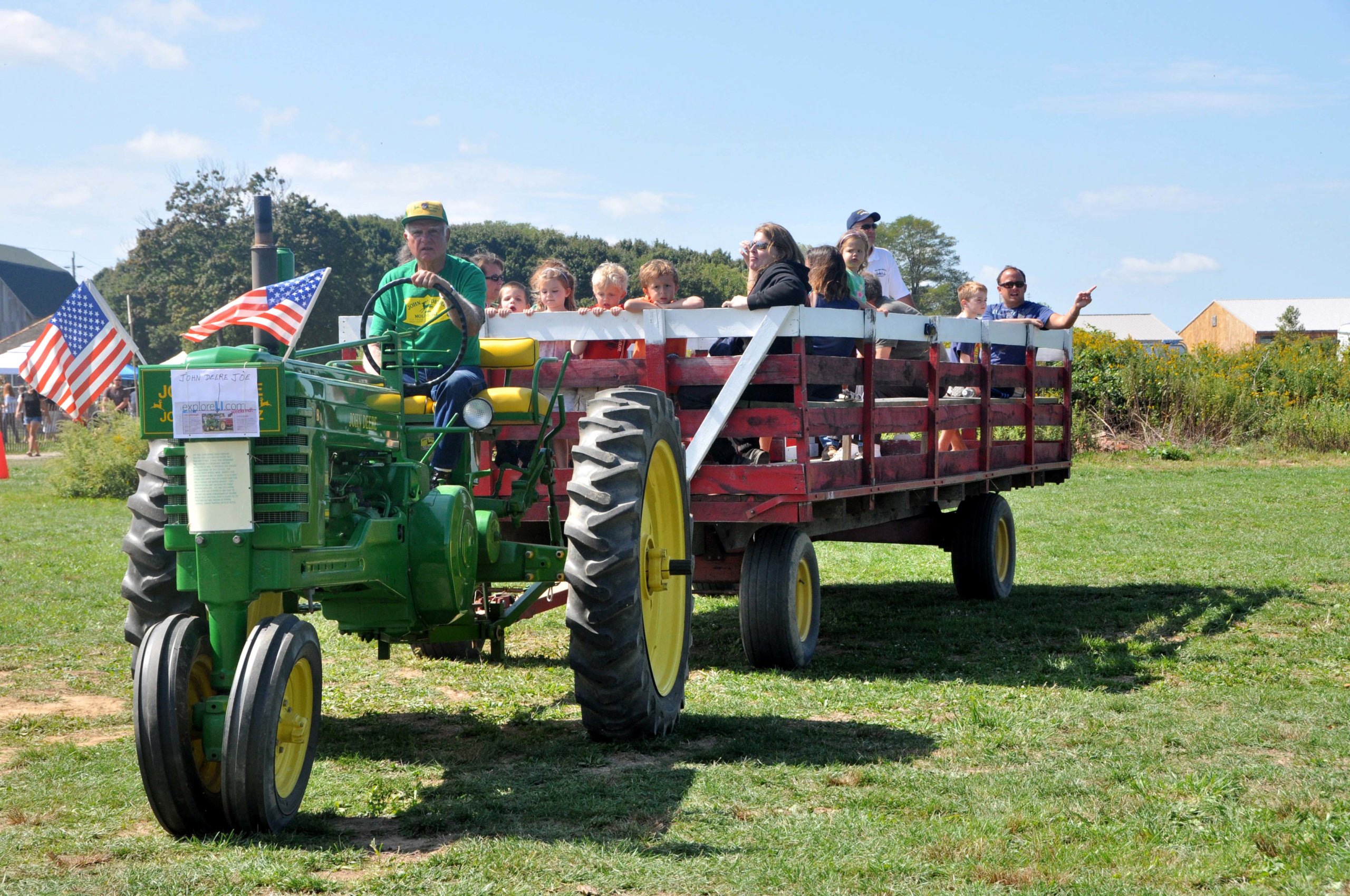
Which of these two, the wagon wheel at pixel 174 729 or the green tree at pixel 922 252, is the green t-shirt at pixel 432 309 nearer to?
the wagon wheel at pixel 174 729

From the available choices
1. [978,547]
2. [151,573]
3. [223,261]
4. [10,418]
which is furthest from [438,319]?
[223,261]

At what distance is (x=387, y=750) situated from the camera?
5.19 metres

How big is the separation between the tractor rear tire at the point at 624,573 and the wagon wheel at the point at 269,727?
1116mm

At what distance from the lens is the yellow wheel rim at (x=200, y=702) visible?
385 centimetres

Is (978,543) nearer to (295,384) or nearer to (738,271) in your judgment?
(295,384)

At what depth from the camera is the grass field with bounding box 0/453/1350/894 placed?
3623 mm

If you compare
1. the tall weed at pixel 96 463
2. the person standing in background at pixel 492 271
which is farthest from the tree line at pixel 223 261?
the person standing in background at pixel 492 271

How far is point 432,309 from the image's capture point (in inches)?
235

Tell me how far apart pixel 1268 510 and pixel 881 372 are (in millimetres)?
9161

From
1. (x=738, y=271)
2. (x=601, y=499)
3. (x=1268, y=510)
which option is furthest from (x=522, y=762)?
(x=738, y=271)

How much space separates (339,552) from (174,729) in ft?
2.66

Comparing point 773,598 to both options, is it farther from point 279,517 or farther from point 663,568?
point 279,517

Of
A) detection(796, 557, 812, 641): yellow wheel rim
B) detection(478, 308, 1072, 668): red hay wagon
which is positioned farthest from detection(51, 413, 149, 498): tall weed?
detection(796, 557, 812, 641): yellow wheel rim

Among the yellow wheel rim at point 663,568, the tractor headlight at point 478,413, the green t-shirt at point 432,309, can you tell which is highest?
the green t-shirt at point 432,309
